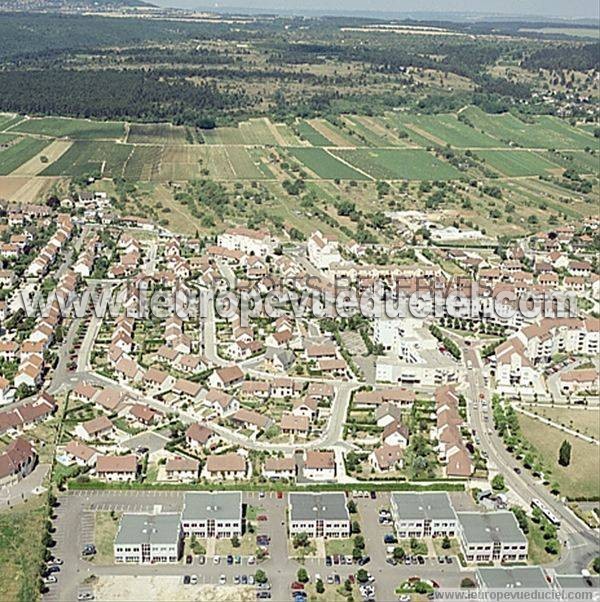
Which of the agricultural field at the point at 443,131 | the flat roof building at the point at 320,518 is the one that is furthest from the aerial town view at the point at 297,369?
the agricultural field at the point at 443,131

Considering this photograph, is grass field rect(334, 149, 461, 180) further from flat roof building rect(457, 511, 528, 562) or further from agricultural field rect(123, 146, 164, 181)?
flat roof building rect(457, 511, 528, 562)

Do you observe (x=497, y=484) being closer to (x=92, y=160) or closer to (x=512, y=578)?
(x=512, y=578)

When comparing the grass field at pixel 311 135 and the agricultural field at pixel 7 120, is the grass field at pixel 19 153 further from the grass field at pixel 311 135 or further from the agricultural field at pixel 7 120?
the grass field at pixel 311 135

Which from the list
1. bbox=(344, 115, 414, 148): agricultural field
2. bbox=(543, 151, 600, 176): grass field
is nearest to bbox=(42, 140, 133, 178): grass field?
bbox=(344, 115, 414, 148): agricultural field

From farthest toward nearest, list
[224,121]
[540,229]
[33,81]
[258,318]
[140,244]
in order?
[33,81], [224,121], [540,229], [140,244], [258,318]

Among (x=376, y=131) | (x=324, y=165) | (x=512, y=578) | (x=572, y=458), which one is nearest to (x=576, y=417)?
(x=572, y=458)

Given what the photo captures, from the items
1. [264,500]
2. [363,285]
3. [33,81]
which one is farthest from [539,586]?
[33,81]

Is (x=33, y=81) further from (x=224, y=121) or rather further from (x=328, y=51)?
(x=328, y=51)
